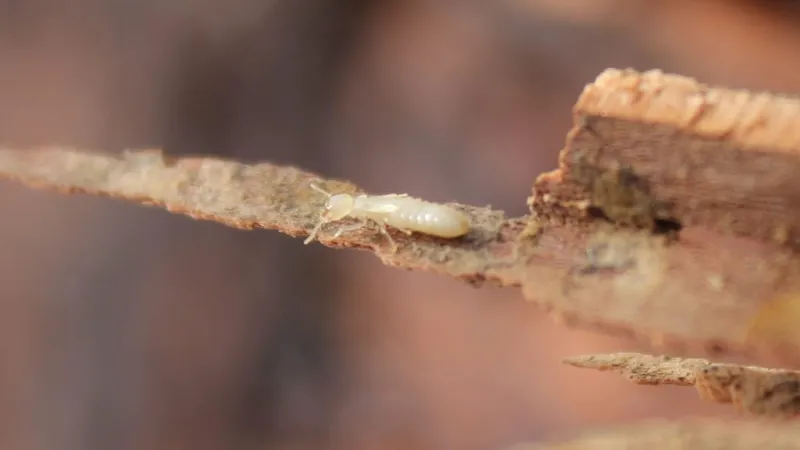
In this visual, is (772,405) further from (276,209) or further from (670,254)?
(276,209)

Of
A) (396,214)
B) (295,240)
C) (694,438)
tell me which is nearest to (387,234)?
(396,214)

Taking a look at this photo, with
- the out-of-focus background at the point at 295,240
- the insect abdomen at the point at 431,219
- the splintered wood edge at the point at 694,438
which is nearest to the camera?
the splintered wood edge at the point at 694,438

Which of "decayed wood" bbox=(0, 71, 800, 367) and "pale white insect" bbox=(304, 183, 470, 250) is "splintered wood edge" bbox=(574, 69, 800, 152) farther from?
"pale white insect" bbox=(304, 183, 470, 250)

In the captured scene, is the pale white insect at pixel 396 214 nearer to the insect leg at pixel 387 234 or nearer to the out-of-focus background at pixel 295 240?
the insect leg at pixel 387 234

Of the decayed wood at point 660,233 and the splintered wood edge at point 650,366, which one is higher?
the decayed wood at point 660,233

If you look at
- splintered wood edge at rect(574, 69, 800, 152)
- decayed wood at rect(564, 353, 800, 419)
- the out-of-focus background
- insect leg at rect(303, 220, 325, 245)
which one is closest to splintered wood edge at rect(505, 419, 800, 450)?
decayed wood at rect(564, 353, 800, 419)

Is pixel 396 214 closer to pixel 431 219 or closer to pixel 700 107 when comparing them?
pixel 431 219

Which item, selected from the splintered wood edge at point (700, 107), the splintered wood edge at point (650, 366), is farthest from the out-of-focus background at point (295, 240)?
the splintered wood edge at point (700, 107)
